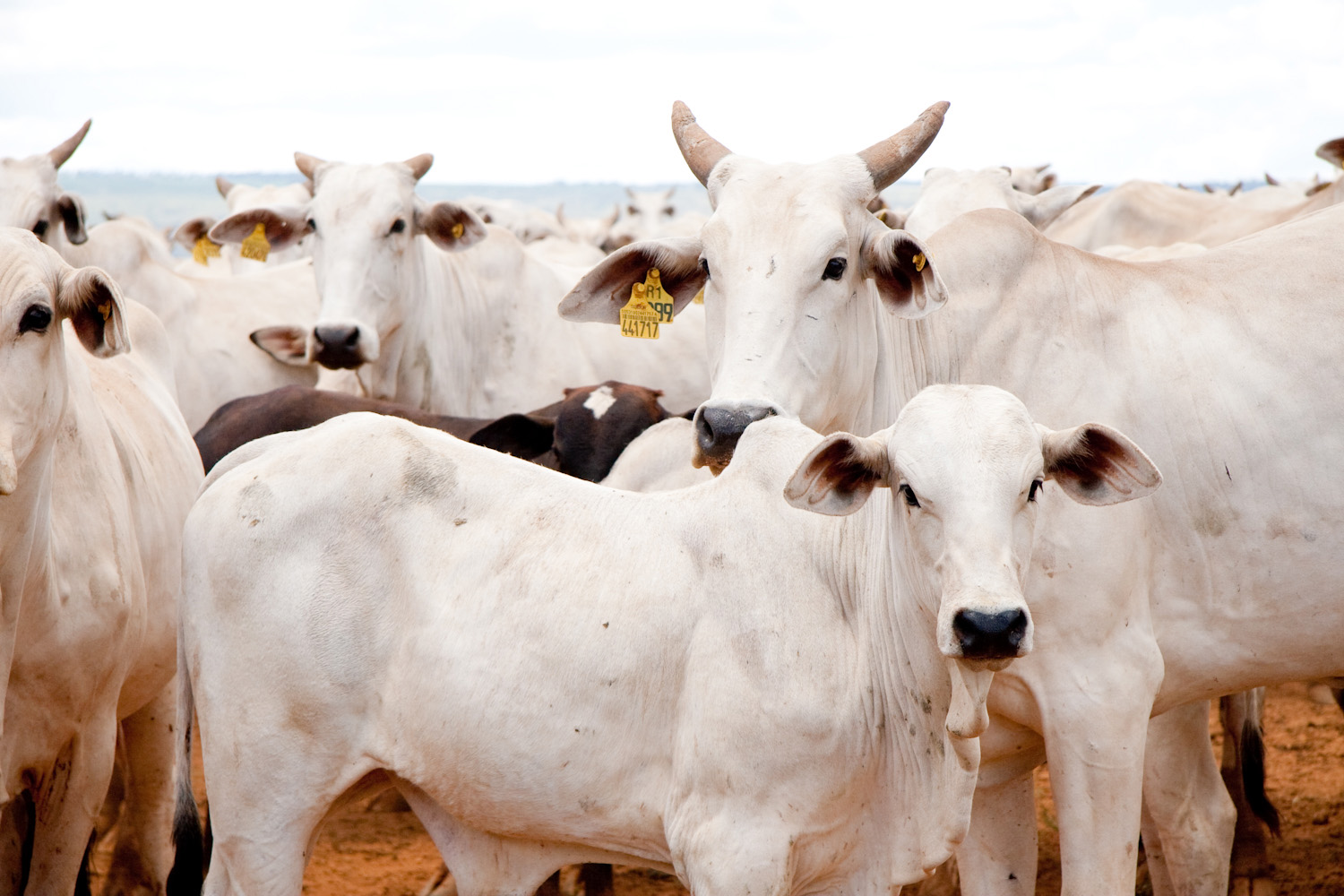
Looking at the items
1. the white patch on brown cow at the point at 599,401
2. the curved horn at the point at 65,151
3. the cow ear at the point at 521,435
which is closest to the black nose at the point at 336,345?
the cow ear at the point at 521,435

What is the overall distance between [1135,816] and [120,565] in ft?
9.25

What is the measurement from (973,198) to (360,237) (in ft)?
8.74

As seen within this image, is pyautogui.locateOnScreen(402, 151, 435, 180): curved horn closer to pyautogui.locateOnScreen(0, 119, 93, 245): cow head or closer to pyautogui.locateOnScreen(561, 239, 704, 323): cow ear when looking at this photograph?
pyautogui.locateOnScreen(0, 119, 93, 245): cow head

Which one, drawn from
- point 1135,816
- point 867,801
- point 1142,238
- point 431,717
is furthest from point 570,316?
point 1142,238

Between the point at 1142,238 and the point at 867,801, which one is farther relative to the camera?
the point at 1142,238

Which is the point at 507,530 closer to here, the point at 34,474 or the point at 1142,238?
the point at 34,474

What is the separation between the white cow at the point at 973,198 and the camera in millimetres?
6320

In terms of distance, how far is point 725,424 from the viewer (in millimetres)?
3527

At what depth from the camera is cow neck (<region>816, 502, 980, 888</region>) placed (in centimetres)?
312

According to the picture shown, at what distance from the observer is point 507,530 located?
11.1 feet

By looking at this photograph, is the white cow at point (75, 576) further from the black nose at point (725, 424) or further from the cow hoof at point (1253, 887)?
the cow hoof at point (1253, 887)

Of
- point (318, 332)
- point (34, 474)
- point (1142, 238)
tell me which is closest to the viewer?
point (34, 474)

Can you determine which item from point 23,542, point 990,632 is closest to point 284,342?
point 23,542

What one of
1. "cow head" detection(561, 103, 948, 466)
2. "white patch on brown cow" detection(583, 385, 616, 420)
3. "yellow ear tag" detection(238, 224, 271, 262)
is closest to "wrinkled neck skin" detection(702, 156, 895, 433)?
"cow head" detection(561, 103, 948, 466)
